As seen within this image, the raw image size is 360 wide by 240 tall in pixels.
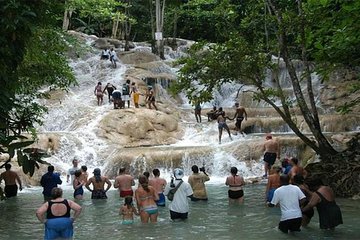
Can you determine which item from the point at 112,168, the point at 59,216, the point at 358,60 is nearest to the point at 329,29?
the point at 358,60

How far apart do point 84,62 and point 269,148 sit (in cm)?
2071

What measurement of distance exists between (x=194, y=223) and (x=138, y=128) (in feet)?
42.7

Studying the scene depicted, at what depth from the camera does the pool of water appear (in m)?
9.25

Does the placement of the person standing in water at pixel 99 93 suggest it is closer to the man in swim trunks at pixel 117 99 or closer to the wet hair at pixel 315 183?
the man in swim trunks at pixel 117 99

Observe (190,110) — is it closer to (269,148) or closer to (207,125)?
(207,125)

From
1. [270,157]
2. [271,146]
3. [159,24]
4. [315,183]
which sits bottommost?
[315,183]

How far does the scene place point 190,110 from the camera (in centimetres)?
2808

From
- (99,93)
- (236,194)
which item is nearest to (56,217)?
(236,194)

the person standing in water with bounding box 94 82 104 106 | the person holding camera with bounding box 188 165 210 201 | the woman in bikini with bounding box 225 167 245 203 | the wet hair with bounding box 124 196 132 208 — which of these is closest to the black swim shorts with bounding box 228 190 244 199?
the woman in bikini with bounding box 225 167 245 203

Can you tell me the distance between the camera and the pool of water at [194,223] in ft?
30.3

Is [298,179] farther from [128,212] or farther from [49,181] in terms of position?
[49,181]

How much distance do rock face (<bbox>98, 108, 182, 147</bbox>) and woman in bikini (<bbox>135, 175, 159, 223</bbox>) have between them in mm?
12197

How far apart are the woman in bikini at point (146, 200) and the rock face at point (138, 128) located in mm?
12197

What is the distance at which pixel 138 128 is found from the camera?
23.2 meters
